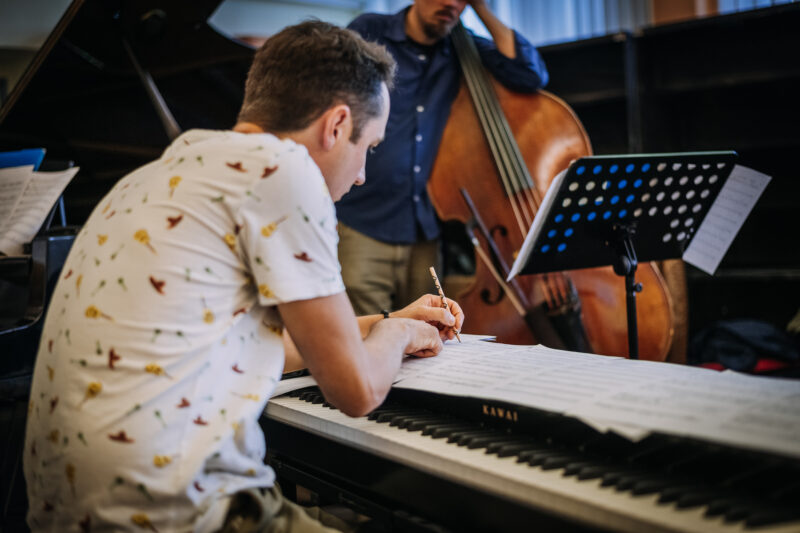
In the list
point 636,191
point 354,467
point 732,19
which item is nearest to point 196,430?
point 354,467

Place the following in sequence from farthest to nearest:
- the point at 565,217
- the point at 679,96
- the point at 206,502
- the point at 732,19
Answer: the point at 679,96 → the point at 732,19 → the point at 565,217 → the point at 206,502

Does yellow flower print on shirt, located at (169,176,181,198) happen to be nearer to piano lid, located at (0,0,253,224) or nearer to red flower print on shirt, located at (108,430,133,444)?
red flower print on shirt, located at (108,430,133,444)

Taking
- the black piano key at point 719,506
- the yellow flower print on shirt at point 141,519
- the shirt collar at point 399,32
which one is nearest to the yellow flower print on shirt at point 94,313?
the yellow flower print on shirt at point 141,519

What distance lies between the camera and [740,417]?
71 cm

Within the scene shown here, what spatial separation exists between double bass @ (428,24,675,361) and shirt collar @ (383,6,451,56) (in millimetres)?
44

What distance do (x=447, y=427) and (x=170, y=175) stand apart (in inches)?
19.0

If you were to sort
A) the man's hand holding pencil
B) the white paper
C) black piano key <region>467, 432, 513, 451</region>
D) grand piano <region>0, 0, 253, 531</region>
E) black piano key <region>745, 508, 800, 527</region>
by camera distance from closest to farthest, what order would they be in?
black piano key <region>745, 508, 800, 527</region> → black piano key <region>467, 432, 513, 451</region> → the man's hand holding pencil → the white paper → grand piano <region>0, 0, 253, 531</region>

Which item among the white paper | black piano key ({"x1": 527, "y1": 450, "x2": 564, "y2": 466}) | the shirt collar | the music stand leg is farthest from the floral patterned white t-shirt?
the shirt collar

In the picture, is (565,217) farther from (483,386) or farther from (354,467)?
(354,467)

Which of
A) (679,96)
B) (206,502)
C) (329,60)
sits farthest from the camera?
(679,96)

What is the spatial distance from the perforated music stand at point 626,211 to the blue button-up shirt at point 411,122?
85 centimetres

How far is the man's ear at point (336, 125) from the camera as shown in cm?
103

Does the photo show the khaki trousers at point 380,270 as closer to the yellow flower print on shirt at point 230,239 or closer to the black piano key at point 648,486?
the yellow flower print on shirt at point 230,239

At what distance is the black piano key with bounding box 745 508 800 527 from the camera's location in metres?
0.60
